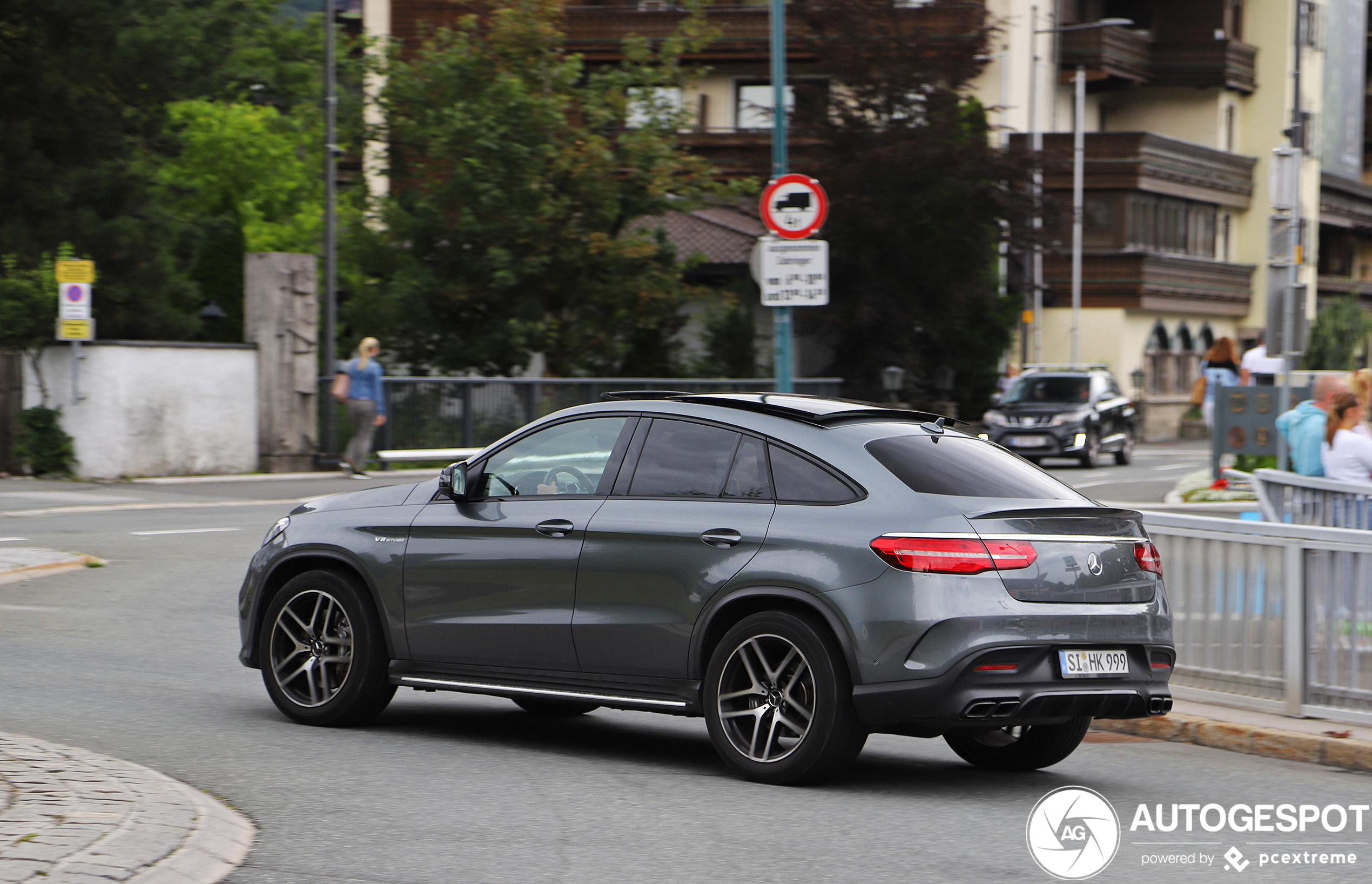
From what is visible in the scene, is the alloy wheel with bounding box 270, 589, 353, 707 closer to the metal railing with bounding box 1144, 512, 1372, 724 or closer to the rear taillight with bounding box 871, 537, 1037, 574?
the rear taillight with bounding box 871, 537, 1037, 574

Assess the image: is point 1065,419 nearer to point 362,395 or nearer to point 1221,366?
point 1221,366

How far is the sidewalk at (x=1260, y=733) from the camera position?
324 inches

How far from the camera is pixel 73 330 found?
2391cm

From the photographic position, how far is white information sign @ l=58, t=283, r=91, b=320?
23.5 meters

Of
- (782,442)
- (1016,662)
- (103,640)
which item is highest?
(782,442)

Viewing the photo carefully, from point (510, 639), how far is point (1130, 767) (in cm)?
285

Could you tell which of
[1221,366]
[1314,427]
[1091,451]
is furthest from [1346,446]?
[1091,451]

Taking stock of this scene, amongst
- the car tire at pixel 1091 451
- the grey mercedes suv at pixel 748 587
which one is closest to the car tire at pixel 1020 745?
the grey mercedes suv at pixel 748 587

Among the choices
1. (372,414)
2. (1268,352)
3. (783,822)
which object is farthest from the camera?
(372,414)

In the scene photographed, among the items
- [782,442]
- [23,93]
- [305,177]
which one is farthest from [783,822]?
[305,177]

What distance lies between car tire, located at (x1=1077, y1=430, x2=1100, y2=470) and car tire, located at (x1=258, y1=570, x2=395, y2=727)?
25353 millimetres

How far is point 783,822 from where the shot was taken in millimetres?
6516

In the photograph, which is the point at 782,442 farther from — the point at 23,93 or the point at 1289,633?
the point at 23,93

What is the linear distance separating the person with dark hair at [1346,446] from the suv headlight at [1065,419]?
20.2 m
